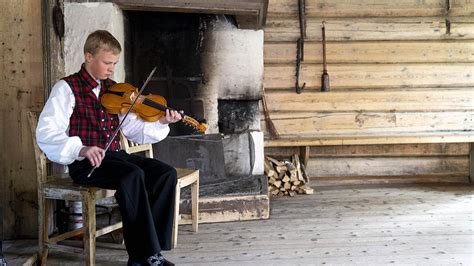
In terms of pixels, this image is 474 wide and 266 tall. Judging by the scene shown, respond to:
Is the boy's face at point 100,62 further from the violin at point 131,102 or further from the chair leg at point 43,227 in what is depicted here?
Result: the chair leg at point 43,227

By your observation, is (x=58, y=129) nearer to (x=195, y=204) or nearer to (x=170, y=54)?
(x=195, y=204)

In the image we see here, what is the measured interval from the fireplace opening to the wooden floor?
129cm

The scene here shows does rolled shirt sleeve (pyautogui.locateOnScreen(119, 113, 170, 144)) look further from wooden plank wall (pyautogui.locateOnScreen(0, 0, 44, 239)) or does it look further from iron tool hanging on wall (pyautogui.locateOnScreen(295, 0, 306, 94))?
iron tool hanging on wall (pyautogui.locateOnScreen(295, 0, 306, 94))

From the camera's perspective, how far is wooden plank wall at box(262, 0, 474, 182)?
4.86 meters

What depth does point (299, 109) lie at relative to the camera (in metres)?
4.89

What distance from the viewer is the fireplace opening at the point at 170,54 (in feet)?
13.2

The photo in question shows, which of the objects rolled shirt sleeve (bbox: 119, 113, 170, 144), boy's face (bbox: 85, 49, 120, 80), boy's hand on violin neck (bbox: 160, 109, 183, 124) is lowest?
rolled shirt sleeve (bbox: 119, 113, 170, 144)

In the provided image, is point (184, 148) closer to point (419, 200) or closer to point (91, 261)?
point (91, 261)

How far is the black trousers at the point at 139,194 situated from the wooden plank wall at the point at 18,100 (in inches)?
29.2

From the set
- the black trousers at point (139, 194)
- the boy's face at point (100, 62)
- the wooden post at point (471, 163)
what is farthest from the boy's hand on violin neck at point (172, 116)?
the wooden post at point (471, 163)

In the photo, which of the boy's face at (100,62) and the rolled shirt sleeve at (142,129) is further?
the rolled shirt sleeve at (142,129)

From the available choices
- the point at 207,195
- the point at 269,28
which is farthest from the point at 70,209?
the point at 269,28

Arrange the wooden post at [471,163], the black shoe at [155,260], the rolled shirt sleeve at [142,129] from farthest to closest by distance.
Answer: the wooden post at [471,163] → the rolled shirt sleeve at [142,129] → the black shoe at [155,260]

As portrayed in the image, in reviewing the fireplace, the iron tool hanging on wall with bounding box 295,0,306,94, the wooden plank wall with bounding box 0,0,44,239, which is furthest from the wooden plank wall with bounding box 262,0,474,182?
the wooden plank wall with bounding box 0,0,44,239
